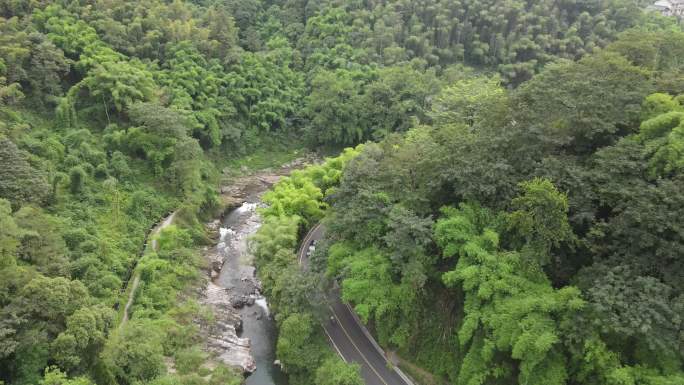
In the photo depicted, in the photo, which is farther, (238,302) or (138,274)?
(238,302)

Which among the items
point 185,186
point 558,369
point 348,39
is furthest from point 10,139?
point 348,39

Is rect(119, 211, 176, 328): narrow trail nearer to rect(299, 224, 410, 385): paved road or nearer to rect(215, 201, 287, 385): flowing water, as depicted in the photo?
rect(215, 201, 287, 385): flowing water

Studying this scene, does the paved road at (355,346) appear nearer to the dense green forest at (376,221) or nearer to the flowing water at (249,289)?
the dense green forest at (376,221)

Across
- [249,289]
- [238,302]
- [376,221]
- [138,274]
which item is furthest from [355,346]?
[138,274]

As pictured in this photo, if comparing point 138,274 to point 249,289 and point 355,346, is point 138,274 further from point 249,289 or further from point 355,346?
point 355,346

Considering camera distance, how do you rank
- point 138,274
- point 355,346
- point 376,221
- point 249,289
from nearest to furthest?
point 376,221 < point 355,346 < point 138,274 < point 249,289

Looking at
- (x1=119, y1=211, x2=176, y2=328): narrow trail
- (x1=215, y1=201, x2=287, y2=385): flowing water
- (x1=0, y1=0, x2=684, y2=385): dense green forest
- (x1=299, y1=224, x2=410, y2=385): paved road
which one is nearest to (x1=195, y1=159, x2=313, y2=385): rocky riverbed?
(x1=215, y1=201, x2=287, y2=385): flowing water

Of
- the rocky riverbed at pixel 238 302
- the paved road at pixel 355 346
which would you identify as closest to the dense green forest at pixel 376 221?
the paved road at pixel 355 346
